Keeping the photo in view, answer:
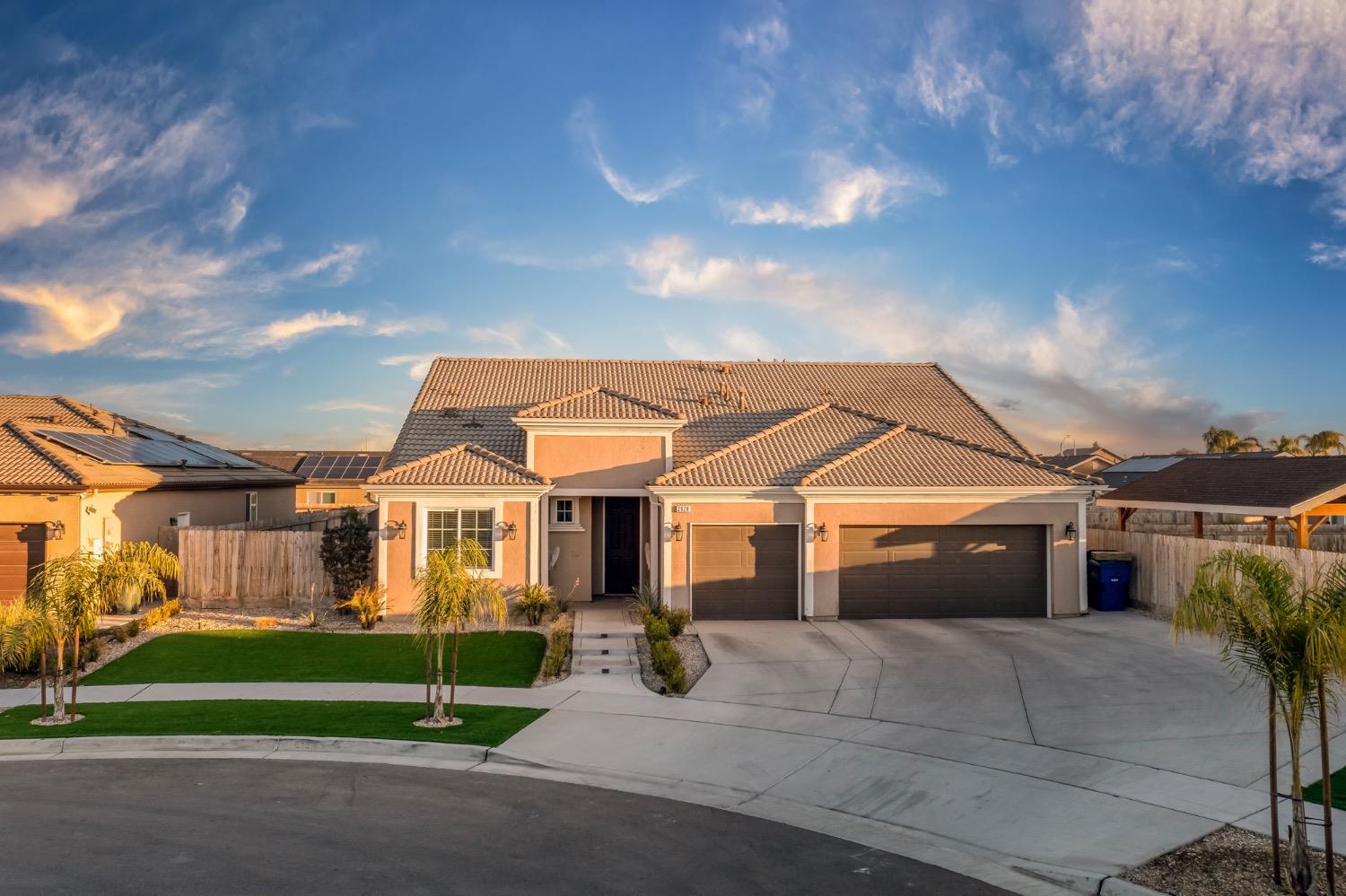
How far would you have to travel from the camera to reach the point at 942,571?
65.7 feet

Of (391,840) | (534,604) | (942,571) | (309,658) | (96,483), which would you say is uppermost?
(96,483)

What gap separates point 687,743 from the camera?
11.3m

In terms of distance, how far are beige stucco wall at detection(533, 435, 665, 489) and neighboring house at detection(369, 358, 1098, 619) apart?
30 mm

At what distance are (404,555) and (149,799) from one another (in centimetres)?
1007

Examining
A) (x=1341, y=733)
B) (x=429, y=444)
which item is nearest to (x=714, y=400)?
(x=429, y=444)

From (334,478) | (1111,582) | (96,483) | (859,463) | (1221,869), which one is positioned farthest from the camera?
(334,478)

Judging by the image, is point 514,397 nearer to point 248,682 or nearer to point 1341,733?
point 248,682

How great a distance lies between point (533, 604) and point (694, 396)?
32.1ft

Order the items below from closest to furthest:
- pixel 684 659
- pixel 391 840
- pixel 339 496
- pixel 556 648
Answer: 1. pixel 391 840
2. pixel 556 648
3. pixel 684 659
4. pixel 339 496

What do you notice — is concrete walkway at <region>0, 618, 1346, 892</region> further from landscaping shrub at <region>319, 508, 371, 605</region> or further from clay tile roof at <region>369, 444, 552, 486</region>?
clay tile roof at <region>369, 444, 552, 486</region>

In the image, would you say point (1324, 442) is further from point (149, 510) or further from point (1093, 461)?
point (149, 510)

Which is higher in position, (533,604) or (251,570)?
(251,570)

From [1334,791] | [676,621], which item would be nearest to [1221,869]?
[1334,791]

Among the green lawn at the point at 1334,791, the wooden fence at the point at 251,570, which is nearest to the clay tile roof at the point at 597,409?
the wooden fence at the point at 251,570
